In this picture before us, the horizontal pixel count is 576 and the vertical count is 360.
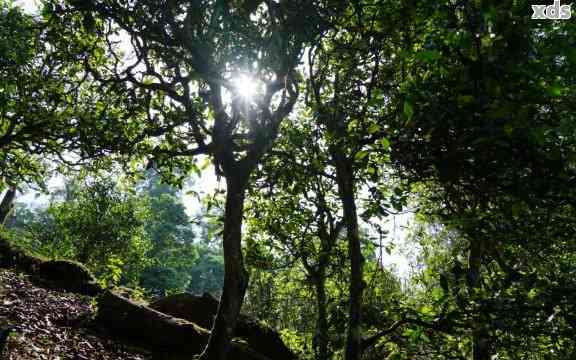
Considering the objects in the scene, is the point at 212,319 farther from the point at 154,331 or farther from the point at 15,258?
the point at 15,258

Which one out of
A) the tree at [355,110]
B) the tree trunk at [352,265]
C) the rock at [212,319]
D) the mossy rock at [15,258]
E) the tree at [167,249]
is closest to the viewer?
the tree at [355,110]

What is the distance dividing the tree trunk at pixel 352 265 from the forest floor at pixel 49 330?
17.9 feet

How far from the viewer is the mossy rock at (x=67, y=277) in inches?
543

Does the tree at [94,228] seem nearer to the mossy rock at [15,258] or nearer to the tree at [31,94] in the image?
the mossy rock at [15,258]

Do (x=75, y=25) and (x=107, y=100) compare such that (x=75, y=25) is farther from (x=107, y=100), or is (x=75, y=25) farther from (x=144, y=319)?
(x=144, y=319)

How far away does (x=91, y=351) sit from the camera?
7.99m

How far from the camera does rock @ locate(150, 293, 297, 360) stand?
37.7ft

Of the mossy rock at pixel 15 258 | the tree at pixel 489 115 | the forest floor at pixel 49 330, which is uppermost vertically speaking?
the tree at pixel 489 115

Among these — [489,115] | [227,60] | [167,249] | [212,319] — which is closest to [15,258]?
[212,319]

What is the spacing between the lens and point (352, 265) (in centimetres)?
676

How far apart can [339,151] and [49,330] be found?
7.96 metres

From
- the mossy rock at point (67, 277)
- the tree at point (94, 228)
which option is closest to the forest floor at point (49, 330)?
the mossy rock at point (67, 277)

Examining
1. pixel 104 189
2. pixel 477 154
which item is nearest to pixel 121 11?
pixel 477 154

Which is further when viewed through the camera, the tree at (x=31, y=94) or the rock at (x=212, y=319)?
the rock at (x=212, y=319)
